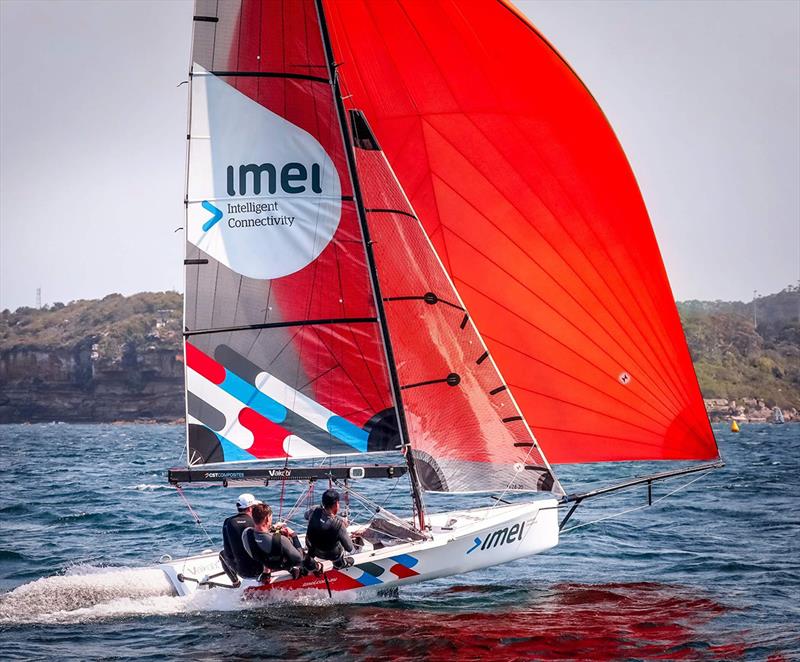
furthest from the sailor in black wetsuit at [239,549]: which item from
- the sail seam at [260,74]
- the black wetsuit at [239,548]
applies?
the sail seam at [260,74]

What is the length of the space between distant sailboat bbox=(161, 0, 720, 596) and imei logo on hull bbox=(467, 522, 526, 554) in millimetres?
24

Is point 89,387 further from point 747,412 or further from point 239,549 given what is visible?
point 239,549

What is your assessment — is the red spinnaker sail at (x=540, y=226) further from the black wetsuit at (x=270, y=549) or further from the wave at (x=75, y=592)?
the wave at (x=75, y=592)

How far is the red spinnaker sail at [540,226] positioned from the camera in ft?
36.4

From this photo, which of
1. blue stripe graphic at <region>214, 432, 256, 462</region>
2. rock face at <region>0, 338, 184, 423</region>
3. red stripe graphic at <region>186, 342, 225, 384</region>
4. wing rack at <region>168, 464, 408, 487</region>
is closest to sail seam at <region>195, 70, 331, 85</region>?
red stripe graphic at <region>186, 342, 225, 384</region>

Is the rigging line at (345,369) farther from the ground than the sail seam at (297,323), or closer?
closer

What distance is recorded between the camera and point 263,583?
9.98 meters

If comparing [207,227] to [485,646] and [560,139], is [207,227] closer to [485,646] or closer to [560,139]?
[560,139]

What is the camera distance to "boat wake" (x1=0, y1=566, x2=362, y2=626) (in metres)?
9.95

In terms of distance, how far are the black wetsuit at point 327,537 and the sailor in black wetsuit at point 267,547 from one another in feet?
0.65

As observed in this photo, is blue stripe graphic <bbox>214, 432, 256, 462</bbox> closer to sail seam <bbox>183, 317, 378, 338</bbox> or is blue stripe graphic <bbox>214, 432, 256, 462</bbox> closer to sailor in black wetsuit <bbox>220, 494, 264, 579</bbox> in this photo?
sailor in black wetsuit <bbox>220, 494, 264, 579</bbox>

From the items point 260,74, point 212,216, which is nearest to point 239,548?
point 212,216

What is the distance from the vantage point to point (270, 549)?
9875mm

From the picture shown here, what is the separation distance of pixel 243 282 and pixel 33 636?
4.20 meters
